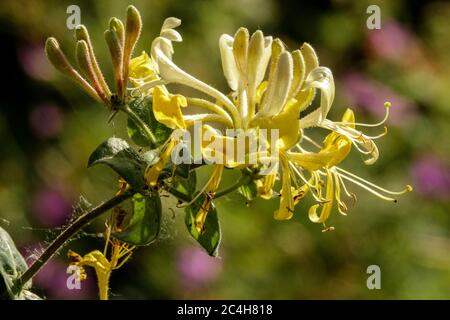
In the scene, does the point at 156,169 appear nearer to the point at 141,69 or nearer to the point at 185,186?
the point at 185,186

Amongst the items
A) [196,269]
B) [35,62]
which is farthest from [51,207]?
[35,62]

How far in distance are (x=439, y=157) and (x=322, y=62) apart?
29.1 inches

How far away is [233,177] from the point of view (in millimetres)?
2779

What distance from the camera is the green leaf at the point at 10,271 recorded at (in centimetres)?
107

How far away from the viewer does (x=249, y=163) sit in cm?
98

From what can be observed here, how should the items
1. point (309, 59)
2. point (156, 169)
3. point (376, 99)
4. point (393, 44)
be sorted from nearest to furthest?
point (156, 169), point (309, 59), point (376, 99), point (393, 44)

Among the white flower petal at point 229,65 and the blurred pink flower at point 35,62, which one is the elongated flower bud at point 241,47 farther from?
the blurred pink flower at point 35,62

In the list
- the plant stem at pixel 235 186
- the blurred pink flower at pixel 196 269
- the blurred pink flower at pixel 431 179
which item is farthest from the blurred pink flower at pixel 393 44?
the plant stem at pixel 235 186

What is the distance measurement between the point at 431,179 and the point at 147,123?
2.09m

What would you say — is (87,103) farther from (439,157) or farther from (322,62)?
(439,157)

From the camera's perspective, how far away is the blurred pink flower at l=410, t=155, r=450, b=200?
298 cm

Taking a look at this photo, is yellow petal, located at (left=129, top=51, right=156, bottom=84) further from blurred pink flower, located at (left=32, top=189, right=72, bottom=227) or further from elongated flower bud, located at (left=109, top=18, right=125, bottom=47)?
blurred pink flower, located at (left=32, top=189, right=72, bottom=227)

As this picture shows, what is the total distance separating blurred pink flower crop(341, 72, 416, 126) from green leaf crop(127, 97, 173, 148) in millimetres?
2207
